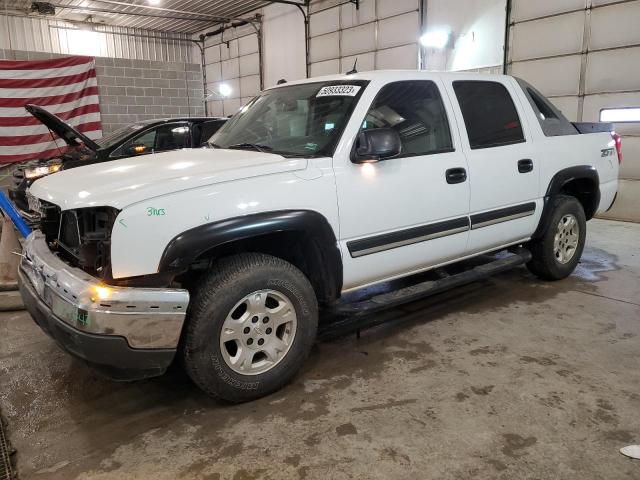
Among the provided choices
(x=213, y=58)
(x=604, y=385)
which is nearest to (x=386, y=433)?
(x=604, y=385)

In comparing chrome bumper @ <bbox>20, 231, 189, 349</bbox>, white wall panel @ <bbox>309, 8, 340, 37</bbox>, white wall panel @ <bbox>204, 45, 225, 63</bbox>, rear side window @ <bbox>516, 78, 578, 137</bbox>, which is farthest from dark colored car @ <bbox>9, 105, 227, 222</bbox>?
white wall panel @ <bbox>204, 45, 225, 63</bbox>

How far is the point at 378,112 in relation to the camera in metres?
3.21

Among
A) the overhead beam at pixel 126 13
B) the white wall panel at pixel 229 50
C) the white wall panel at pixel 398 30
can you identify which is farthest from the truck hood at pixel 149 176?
the white wall panel at pixel 229 50

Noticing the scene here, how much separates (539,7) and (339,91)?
24.6 feet

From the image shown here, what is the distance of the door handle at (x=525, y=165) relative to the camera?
390 centimetres

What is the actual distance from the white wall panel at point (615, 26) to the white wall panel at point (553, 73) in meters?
0.44

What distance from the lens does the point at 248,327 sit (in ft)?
8.79

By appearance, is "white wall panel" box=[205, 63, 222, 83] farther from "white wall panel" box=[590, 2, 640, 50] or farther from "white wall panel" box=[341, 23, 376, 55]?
"white wall panel" box=[590, 2, 640, 50]

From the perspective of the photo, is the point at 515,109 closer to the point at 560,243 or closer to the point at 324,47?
the point at 560,243

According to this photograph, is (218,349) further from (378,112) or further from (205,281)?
(378,112)

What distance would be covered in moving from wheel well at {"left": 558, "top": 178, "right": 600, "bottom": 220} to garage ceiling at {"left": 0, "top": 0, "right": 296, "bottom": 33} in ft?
37.3

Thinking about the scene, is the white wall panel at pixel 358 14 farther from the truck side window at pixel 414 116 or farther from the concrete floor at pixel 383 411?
the concrete floor at pixel 383 411

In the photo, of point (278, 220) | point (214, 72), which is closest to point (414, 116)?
point (278, 220)

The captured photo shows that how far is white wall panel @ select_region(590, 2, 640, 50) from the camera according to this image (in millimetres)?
7816
